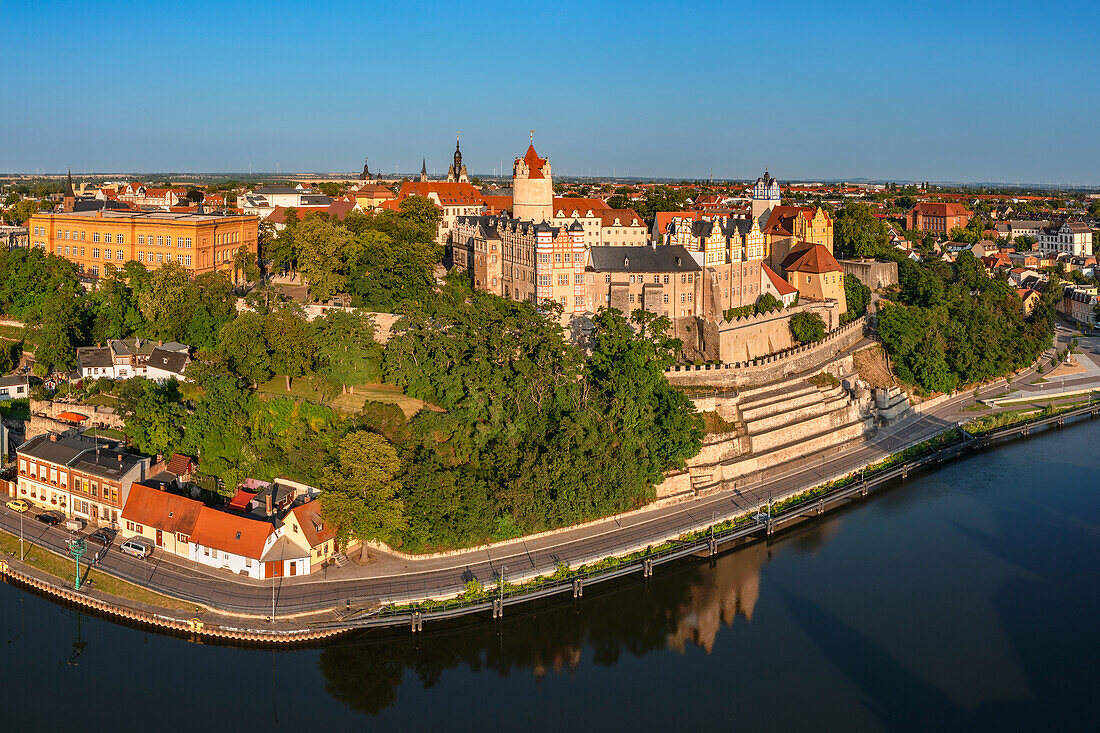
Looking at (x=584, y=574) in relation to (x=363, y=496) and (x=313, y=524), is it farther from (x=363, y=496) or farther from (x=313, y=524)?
(x=313, y=524)

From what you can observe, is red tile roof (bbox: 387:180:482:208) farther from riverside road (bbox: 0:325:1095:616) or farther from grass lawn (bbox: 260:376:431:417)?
riverside road (bbox: 0:325:1095:616)

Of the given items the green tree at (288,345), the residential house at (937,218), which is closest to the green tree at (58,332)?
the green tree at (288,345)

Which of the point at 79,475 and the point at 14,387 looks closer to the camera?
the point at 79,475

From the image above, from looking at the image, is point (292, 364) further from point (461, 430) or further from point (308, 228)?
point (308, 228)

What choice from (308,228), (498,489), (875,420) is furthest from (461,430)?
(875,420)

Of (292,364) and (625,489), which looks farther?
(292,364)

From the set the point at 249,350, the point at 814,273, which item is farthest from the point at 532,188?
the point at 249,350
